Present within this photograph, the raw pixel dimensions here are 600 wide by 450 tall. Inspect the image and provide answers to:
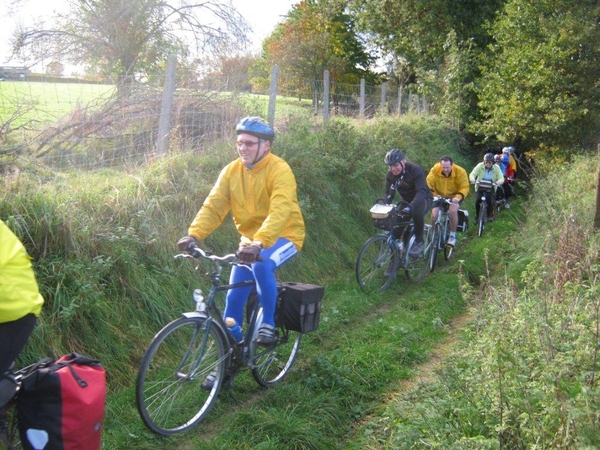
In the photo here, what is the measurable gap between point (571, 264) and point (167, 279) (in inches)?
160

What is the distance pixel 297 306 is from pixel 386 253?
12.7 feet

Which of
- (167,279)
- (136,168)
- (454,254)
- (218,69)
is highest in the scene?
(218,69)

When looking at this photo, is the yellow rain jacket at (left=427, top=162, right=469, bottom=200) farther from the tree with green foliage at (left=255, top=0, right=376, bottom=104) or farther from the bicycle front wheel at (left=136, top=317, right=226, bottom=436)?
the tree with green foliage at (left=255, top=0, right=376, bottom=104)

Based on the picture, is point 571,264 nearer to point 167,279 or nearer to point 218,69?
point 167,279

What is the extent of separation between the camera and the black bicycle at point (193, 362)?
4.36 metres

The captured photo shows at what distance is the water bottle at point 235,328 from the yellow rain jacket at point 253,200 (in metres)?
0.62

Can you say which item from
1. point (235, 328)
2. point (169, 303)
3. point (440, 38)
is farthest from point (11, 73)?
point (440, 38)

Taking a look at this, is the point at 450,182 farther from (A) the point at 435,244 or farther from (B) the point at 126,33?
(B) the point at 126,33

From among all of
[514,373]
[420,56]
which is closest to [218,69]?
[514,373]

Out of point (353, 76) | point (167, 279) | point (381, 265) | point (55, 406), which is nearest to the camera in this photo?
point (55, 406)

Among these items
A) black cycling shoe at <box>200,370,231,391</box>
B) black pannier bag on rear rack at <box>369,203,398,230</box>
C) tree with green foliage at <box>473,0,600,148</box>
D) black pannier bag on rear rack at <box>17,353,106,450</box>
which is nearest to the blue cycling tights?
black cycling shoe at <box>200,370,231,391</box>

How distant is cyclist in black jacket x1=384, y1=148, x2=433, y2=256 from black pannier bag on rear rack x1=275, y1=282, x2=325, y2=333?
3.97m

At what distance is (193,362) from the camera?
14.9 ft

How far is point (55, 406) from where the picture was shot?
10.3 feet
